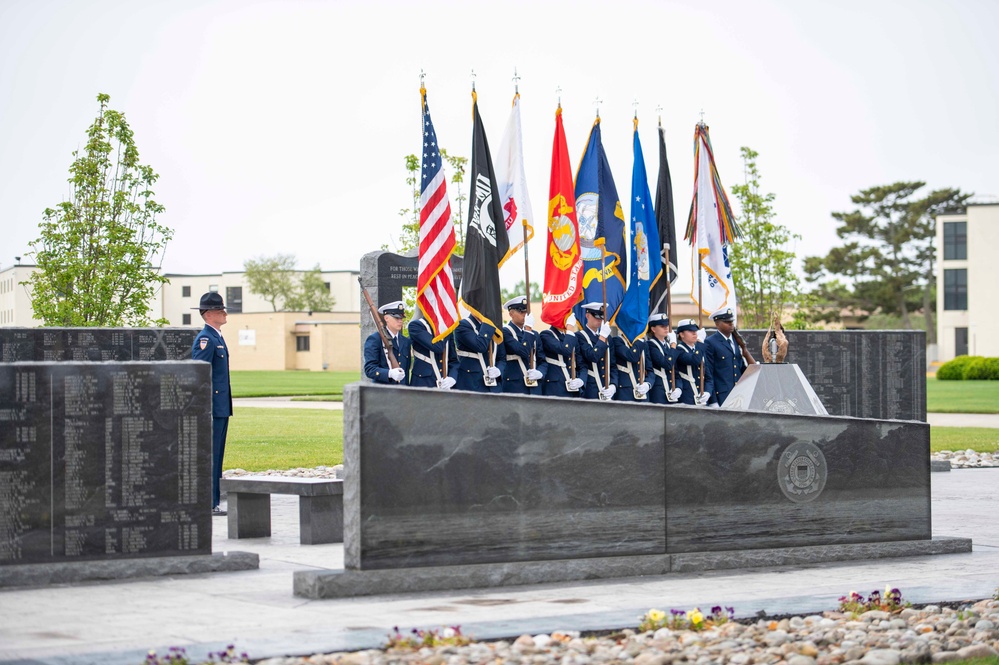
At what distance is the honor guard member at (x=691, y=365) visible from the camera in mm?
13047

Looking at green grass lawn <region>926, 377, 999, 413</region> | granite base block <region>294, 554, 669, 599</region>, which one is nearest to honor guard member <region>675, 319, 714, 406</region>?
granite base block <region>294, 554, 669, 599</region>

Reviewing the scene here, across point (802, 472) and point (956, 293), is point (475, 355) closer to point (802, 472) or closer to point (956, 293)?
point (802, 472)

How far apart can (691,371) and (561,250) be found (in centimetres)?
183

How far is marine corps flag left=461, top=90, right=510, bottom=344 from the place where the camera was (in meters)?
11.7

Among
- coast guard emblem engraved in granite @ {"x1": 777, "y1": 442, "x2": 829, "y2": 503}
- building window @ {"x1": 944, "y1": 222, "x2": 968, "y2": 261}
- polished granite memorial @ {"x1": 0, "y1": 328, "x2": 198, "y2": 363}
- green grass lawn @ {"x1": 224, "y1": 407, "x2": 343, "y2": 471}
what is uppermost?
building window @ {"x1": 944, "y1": 222, "x2": 968, "y2": 261}

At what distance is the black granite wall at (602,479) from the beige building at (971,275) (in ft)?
215

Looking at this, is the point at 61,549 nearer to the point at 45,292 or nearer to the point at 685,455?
the point at 685,455

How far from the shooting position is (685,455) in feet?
26.1

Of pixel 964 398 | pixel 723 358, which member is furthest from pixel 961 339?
pixel 723 358

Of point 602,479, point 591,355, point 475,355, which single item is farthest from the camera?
point 591,355

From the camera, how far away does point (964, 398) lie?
36125 millimetres

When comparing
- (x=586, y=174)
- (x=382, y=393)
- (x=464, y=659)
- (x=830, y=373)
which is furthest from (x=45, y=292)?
(x=464, y=659)

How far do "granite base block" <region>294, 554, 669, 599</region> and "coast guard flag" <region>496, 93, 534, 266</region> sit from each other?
5.42m

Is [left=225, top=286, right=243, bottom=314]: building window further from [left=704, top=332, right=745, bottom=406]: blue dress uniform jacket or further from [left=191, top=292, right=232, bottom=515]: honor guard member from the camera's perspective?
[left=191, top=292, right=232, bottom=515]: honor guard member
